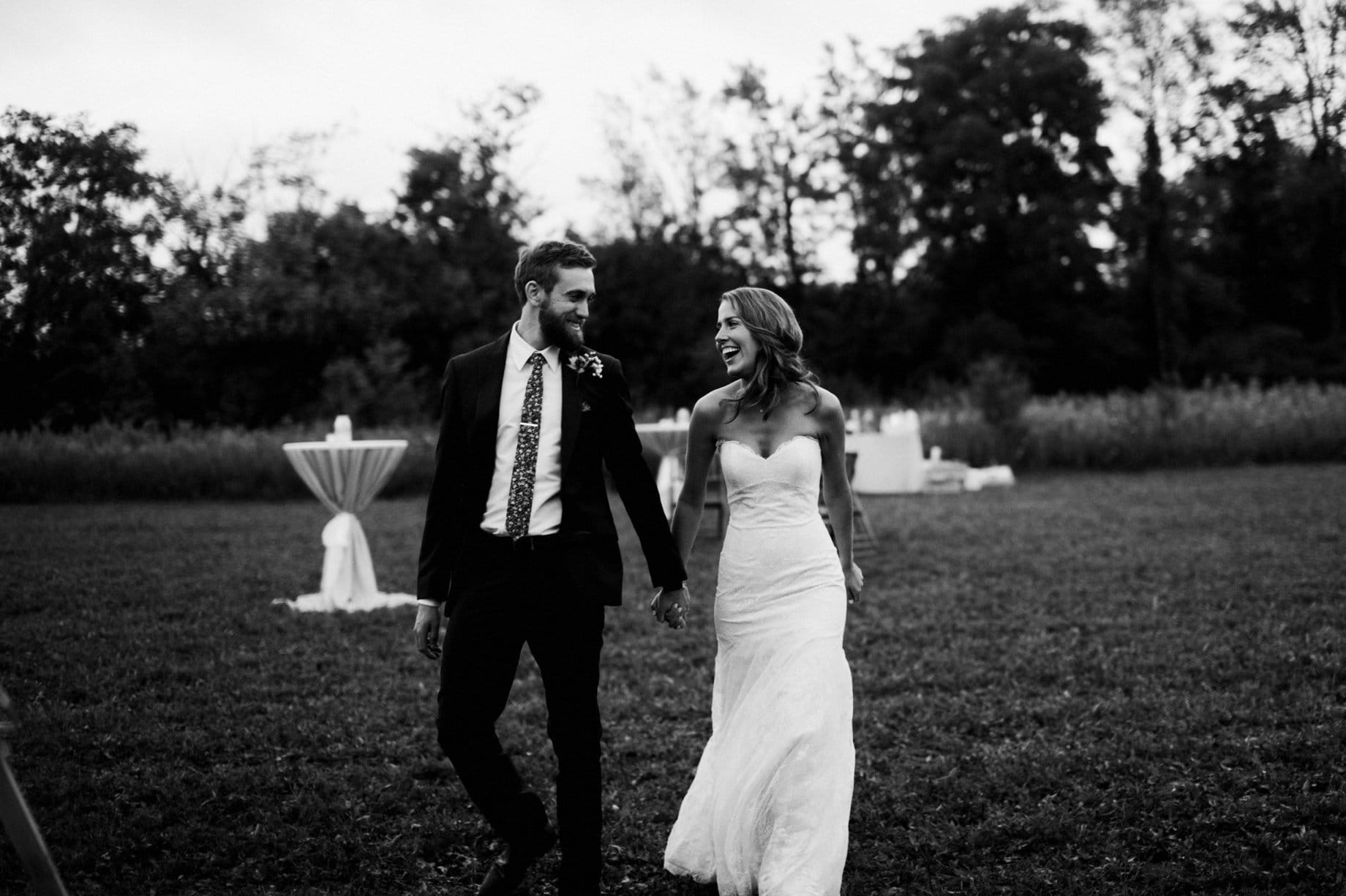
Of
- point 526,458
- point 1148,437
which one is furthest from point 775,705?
point 1148,437

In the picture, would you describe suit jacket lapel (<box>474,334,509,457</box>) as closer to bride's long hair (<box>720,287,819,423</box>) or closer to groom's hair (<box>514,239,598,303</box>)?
groom's hair (<box>514,239,598,303</box>)

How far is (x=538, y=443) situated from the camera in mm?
3070

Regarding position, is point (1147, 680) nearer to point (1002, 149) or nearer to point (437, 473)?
point (437, 473)

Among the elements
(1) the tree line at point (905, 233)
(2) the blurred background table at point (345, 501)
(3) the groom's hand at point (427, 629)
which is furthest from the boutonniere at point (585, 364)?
(1) the tree line at point (905, 233)

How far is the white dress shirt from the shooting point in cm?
304

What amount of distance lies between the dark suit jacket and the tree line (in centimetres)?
2114

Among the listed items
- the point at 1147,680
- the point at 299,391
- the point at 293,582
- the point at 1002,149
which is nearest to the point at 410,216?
the point at 299,391

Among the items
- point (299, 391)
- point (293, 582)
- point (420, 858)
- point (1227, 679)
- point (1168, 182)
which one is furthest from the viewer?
point (1168, 182)

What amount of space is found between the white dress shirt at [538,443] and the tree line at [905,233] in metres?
21.3

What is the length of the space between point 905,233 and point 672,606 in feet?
109

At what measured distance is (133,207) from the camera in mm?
16703

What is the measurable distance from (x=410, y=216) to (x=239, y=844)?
1100 inches

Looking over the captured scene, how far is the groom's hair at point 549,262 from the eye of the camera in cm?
307

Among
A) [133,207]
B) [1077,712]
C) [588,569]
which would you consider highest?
[133,207]
